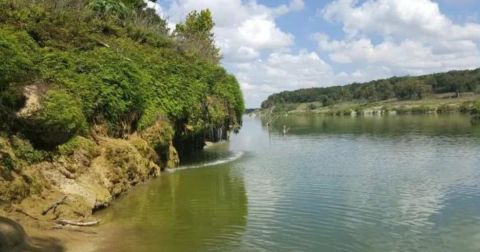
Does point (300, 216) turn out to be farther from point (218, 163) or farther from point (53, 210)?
point (218, 163)

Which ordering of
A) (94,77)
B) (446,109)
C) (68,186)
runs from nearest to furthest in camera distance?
(68,186), (94,77), (446,109)

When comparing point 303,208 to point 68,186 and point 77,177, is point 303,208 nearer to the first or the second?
point 77,177

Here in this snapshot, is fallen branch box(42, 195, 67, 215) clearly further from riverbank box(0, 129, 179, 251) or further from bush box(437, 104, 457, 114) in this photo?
bush box(437, 104, 457, 114)

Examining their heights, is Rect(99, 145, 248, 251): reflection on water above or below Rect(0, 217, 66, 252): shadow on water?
below

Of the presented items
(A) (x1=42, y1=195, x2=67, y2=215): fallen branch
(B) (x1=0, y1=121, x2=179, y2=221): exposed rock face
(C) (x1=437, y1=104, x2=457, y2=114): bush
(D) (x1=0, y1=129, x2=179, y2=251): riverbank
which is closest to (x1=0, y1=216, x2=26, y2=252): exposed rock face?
(D) (x1=0, y1=129, x2=179, y2=251): riverbank

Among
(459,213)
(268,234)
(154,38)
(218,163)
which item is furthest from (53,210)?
(154,38)

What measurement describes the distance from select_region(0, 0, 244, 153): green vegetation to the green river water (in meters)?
4.10

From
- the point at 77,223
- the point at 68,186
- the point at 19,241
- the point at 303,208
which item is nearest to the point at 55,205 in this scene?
the point at 77,223

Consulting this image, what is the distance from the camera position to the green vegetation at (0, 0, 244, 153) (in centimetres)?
2102

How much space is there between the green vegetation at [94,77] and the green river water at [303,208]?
4105 millimetres

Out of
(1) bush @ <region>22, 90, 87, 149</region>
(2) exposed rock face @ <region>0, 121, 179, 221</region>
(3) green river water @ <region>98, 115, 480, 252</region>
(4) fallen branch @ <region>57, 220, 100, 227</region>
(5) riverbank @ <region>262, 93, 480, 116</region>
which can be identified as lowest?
(3) green river water @ <region>98, 115, 480, 252</region>

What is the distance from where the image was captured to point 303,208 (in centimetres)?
2361

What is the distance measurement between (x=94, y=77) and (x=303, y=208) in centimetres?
1294

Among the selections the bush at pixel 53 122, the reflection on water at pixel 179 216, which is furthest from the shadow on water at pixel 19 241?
the bush at pixel 53 122
